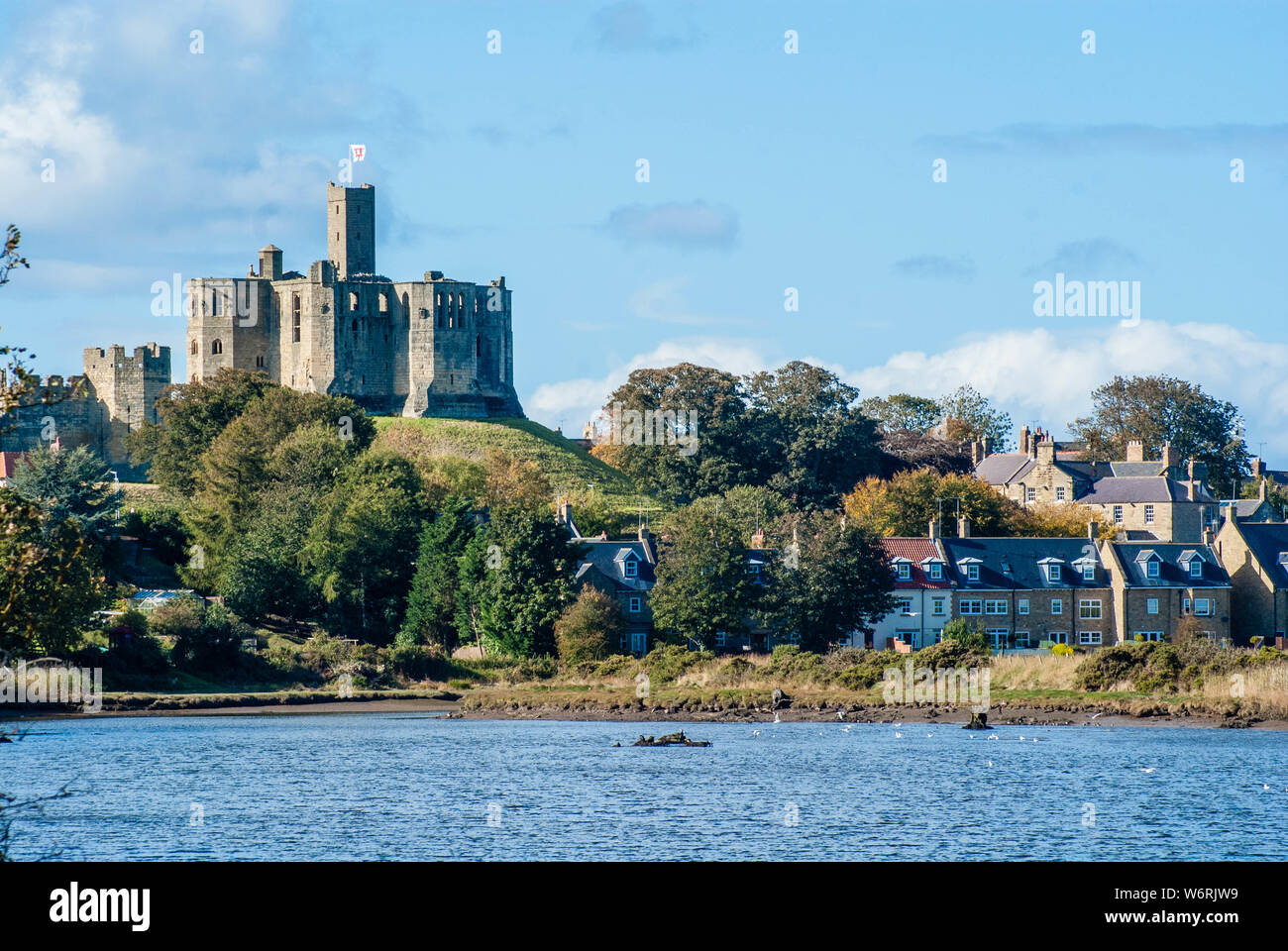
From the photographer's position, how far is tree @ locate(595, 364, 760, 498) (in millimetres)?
95500

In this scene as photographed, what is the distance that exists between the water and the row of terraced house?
14.7m

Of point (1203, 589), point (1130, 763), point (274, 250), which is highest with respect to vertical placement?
point (274, 250)

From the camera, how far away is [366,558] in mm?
67250

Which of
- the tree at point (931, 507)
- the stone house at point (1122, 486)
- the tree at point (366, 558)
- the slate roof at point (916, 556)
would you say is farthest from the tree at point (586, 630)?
the stone house at point (1122, 486)

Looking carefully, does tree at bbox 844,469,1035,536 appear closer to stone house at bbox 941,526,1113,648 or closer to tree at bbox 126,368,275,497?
stone house at bbox 941,526,1113,648

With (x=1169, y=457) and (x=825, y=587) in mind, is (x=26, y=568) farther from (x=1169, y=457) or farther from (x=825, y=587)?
(x=1169, y=457)

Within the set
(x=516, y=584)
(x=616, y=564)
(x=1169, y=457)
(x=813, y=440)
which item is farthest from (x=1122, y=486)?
(x=516, y=584)

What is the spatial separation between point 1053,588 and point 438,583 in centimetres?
2507

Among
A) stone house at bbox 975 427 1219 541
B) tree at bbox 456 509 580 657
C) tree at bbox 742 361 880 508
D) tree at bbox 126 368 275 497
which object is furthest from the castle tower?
tree at bbox 456 509 580 657

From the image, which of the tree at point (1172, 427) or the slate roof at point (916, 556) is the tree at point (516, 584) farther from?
the tree at point (1172, 427)
